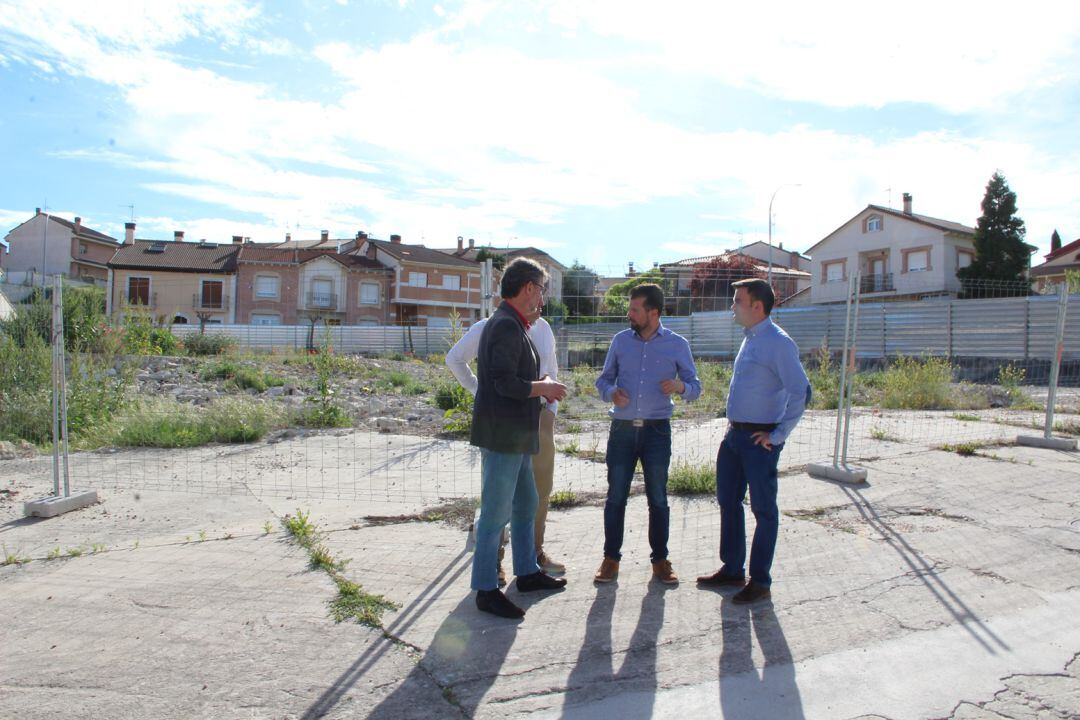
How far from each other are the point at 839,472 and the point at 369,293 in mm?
49693

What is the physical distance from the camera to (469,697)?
298cm

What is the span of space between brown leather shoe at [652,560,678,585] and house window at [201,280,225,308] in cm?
5225

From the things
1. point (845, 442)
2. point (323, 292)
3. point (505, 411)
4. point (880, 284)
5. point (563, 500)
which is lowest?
point (563, 500)

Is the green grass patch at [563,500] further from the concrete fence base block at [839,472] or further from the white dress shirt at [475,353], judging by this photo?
the concrete fence base block at [839,472]

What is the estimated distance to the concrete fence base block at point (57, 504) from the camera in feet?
18.6

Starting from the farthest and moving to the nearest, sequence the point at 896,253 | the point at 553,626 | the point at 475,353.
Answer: the point at 896,253, the point at 475,353, the point at 553,626

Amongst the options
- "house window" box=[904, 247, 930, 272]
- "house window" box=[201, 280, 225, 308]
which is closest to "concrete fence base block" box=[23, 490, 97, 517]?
"house window" box=[904, 247, 930, 272]

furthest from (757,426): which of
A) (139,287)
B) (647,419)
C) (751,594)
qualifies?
(139,287)

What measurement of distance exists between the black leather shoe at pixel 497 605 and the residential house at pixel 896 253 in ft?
128

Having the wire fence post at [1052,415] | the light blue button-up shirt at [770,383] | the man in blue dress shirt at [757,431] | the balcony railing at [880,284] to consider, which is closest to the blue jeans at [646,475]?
the man in blue dress shirt at [757,431]

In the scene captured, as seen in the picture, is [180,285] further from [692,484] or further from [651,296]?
[651,296]

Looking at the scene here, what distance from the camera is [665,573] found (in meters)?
4.29

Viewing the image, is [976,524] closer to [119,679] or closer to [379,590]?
[379,590]

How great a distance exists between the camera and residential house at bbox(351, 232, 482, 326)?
53656 millimetres
